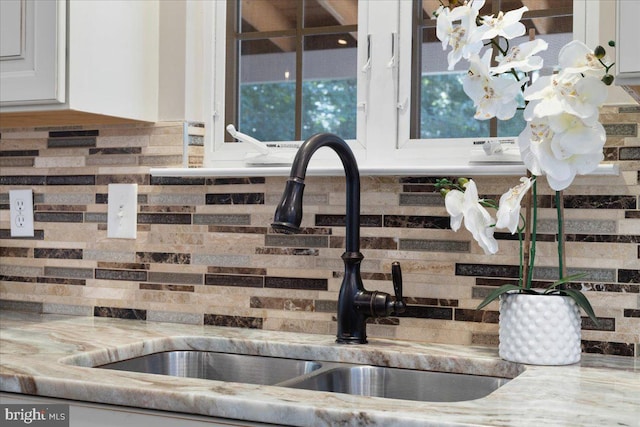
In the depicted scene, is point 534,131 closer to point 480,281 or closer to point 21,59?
point 480,281

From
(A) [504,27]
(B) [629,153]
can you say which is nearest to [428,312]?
(B) [629,153]

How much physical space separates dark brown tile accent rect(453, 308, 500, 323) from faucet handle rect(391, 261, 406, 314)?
155 millimetres

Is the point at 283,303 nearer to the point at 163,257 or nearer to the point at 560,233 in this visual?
the point at 163,257

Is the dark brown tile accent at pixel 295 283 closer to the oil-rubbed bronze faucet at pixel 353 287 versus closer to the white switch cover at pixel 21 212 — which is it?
the oil-rubbed bronze faucet at pixel 353 287

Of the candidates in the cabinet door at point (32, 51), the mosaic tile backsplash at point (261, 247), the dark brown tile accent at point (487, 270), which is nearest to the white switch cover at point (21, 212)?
the mosaic tile backsplash at point (261, 247)

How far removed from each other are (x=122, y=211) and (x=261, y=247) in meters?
0.42

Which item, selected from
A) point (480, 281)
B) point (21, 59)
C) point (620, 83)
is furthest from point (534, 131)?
point (21, 59)

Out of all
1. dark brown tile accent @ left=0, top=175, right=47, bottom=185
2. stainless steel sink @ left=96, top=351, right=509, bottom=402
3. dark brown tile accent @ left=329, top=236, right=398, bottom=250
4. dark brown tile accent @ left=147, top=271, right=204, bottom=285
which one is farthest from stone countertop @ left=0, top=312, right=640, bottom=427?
dark brown tile accent @ left=0, top=175, right=47, bottom=185

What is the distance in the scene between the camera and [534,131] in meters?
1.56

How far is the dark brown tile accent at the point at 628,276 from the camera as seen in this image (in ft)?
5.83

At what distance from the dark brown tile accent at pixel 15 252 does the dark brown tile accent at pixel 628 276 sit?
157 centimetres

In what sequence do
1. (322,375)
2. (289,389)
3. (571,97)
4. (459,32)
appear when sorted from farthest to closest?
(322,375) → (459,32) → (571,97) → (289,389)

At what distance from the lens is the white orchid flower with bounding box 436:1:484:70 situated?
1614mm

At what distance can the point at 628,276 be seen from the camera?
70.2 inches
